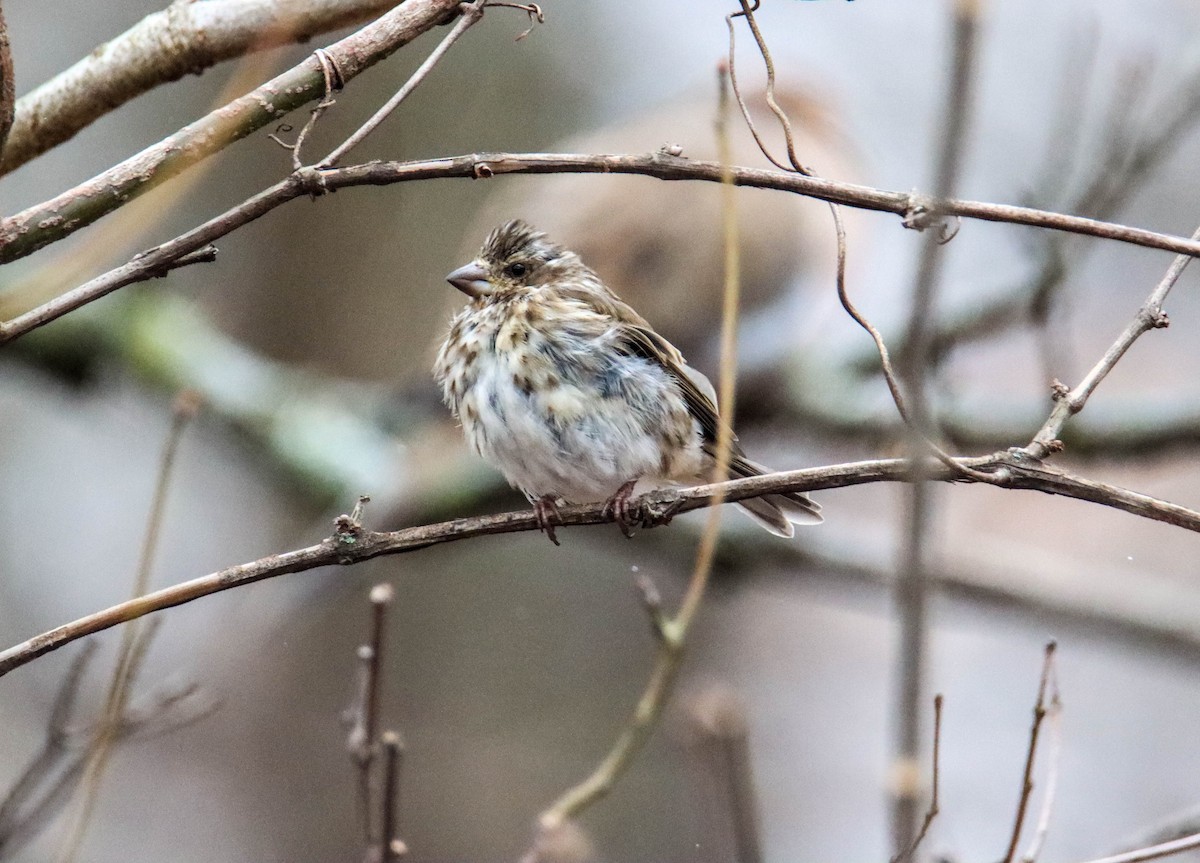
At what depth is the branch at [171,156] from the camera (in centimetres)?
171

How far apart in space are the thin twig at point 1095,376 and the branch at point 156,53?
1165mm

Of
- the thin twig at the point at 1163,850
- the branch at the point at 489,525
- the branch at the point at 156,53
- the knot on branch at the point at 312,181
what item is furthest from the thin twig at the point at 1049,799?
the branch at the point at 156,53

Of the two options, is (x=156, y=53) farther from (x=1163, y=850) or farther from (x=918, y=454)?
(x=1163, y=850)

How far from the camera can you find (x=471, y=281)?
10.5ft

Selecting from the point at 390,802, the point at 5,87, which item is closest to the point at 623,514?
the point at 390,802

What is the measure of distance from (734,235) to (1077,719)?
24.9ft

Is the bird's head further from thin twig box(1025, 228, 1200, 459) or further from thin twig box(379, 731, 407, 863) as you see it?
thin twig box(1025, 228, 1200, 459)

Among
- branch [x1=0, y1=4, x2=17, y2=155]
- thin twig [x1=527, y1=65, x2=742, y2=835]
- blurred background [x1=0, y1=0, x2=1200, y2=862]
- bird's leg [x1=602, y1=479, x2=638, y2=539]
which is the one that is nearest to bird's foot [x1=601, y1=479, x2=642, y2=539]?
bird's leg [x1=602, y1=479, x2=638, y2=539]

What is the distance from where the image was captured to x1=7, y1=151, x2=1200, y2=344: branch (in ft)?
5.30

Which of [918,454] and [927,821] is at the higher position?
[918,454]

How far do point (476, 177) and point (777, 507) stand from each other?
5.63 ft

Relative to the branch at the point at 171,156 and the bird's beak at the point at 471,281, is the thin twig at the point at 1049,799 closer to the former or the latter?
the branch at the point at 171,156

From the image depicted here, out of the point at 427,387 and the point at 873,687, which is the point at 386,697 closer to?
the point at 427,387

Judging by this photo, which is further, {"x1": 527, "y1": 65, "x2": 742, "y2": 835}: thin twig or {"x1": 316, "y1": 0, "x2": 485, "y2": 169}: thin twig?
{"x1": 527, "y1": 65, "x2": 742, "y2": 835}: thin twig
